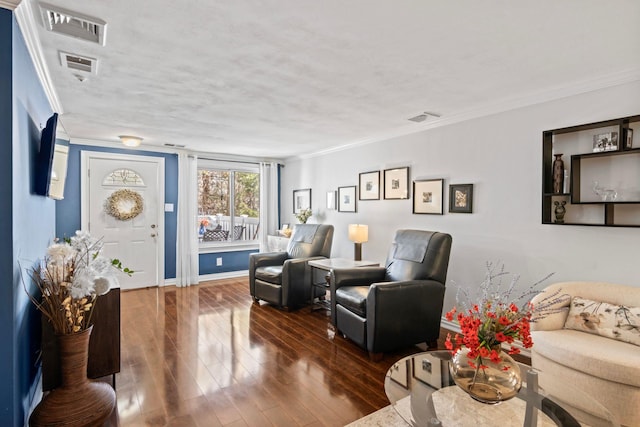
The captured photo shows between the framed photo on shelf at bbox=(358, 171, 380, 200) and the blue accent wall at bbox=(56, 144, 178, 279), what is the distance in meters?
3.15

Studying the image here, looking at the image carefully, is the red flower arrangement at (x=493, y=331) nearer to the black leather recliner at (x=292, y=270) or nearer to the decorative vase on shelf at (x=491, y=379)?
the decorative vase on shelf at (x=491, y=379)

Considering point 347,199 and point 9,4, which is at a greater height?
point 9,4

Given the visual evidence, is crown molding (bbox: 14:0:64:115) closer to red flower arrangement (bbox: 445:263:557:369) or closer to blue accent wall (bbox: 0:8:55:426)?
blue accent wall (bbox: 0:8:55:426)

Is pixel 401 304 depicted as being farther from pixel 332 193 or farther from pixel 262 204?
pixel 262 204

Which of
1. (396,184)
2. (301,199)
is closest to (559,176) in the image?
(396,184)

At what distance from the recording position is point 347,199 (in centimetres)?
502

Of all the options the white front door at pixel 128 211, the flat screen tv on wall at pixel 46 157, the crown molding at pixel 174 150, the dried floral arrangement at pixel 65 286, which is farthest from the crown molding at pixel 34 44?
the white front door at pixel 128 211

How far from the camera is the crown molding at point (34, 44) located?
65.4 inches

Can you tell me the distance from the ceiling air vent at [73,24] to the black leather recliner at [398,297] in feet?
8.32

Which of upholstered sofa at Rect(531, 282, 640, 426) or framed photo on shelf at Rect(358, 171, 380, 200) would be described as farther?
framed photo on shelf at Rect(358, 171, 380, 200)

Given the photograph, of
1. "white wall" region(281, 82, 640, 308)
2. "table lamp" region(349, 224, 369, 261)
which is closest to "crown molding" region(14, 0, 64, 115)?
"table lamp" region(349, 224, 369, 261)

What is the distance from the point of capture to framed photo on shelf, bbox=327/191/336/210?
5.30 m

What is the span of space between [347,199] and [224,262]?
2.70 metres

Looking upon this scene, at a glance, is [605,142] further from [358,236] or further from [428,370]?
[358,236]
